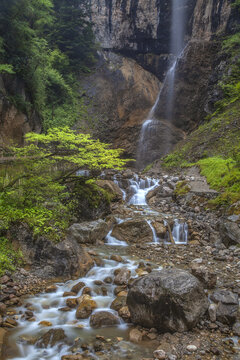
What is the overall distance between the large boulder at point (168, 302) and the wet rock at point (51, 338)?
4.17 feet

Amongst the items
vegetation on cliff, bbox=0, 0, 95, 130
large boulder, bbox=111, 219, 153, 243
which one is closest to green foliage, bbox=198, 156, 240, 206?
large boulder, bbox=111, 219, 153, 243

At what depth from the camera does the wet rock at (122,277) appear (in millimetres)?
5859

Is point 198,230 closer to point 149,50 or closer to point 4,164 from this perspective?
point 4,164

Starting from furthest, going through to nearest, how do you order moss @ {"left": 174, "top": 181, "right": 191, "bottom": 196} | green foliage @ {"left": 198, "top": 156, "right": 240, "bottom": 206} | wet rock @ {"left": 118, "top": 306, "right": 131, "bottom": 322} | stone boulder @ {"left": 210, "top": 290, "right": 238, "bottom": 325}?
moss @ {"left": 174, "top": 181, "right": 191, "bottom": 196} → green foliage @ {"left": 198, "top": 156, "right": 240, "bottom": 206} → wet rock @ {"left": 118, "top": 306, "right": 131, "bottom": 322} → stone boulder @ {"left": 210, "top": 290, "right": 238, "bottom": 325}

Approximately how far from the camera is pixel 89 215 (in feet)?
33.0

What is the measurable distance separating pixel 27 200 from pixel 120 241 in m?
3.65

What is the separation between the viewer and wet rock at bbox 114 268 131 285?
19.2ft

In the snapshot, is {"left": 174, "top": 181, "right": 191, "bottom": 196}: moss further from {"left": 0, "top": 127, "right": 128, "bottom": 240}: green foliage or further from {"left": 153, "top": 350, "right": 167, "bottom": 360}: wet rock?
{"left": 153, "top": 350, "right": 167, "bottom": 360}: wet rock

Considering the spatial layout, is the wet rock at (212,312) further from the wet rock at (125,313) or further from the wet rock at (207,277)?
the wet rock at (125,313)

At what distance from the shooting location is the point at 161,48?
3234 centimetres

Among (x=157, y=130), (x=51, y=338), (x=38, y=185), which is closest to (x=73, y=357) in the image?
(x=51, y=338)

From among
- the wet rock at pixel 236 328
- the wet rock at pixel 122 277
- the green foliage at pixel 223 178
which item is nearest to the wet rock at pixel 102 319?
the wet rock at pixel 122 277

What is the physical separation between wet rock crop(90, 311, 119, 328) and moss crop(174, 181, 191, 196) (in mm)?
8662

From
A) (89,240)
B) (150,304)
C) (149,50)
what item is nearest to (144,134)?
(149,50)
